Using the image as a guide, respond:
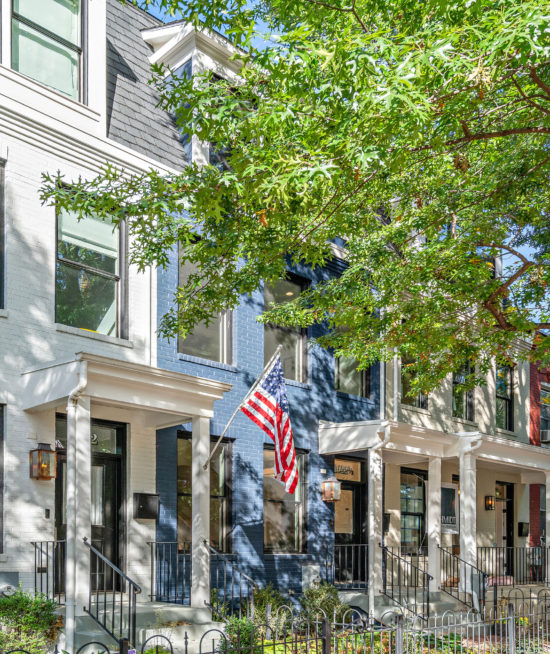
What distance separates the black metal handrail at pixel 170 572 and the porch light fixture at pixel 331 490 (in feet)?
11.8

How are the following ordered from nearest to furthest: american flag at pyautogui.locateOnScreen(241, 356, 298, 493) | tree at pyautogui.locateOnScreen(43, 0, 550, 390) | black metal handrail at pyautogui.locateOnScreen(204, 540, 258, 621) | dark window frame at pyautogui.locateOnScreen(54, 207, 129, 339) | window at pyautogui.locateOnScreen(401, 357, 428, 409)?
tree at pyautogui.locateOnScreen(43, 0, 550, 390) → american flag at pyautogui.locateOnScreen(241, 356, 298, 493) → dark window frame at pyautogui.locateOnScreen(54, 207, 129, 339) → black metal handrail at pyautogui.locateOnScreen(204, 540, 258, 621) → window at pyautogui.locateOnScreen(401, 357, 428, 409)

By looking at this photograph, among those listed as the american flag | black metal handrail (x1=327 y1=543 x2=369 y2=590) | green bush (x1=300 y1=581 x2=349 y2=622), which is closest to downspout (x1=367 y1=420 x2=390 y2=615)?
green bush (x1=300 y1=581 x2=349 y2=622)

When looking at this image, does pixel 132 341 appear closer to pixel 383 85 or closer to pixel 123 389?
pixel 123 389

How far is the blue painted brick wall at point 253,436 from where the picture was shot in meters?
13.0

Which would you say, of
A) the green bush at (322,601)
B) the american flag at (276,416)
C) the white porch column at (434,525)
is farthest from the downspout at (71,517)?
the white porch column at (434,525)

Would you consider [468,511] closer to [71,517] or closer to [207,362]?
[207,362]

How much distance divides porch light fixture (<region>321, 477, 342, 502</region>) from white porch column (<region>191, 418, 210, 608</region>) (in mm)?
4207

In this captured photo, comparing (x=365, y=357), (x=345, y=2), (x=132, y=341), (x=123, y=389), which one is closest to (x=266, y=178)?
(x=345, y=2)

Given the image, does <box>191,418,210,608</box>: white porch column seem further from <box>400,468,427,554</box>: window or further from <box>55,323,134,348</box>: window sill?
<box>400,468,427,554</box>: window

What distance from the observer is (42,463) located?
34.8 feet

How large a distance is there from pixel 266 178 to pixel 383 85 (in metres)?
1.53

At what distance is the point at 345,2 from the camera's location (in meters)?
8.16

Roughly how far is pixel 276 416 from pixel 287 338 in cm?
370

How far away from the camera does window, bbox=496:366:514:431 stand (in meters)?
23.1
